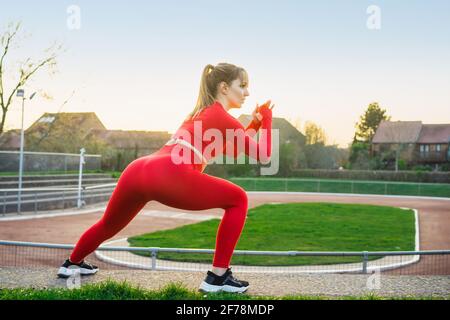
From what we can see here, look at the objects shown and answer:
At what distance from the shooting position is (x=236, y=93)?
3773 mm

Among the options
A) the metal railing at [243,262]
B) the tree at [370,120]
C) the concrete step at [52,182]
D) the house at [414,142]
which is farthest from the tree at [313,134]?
the metal railing at [243,262]

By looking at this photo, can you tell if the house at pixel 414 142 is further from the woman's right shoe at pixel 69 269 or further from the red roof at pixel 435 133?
the woman's right shoe at pixel 69 269

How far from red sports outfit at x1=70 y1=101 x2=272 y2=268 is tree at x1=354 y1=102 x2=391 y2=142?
3255 inches

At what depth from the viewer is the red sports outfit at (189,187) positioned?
3.41m

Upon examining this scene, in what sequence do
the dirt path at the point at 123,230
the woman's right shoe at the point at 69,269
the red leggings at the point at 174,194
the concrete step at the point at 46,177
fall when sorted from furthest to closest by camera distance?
the concrete step at the point at 46,177, the dirt path at the point at 123,230, the woman's right shoe at the point at 69,269, the red leggings at the point at 174,194

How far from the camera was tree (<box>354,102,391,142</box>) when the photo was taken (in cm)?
8381

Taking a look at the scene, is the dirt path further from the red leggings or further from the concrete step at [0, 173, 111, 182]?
the red leggings

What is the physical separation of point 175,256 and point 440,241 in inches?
298

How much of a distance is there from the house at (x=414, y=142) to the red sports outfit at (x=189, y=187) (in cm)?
5320

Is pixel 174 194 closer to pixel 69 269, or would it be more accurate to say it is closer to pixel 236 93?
pixel 236 93


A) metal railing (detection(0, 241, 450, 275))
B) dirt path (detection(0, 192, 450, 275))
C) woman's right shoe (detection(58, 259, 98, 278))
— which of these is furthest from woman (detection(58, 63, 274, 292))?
dirt path (detection(0, 192, 450, 275))

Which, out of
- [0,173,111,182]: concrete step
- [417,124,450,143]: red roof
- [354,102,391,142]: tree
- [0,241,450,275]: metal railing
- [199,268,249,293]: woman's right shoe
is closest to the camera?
[199,268,249,293]: woman's right shoe

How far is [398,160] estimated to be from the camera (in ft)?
175
